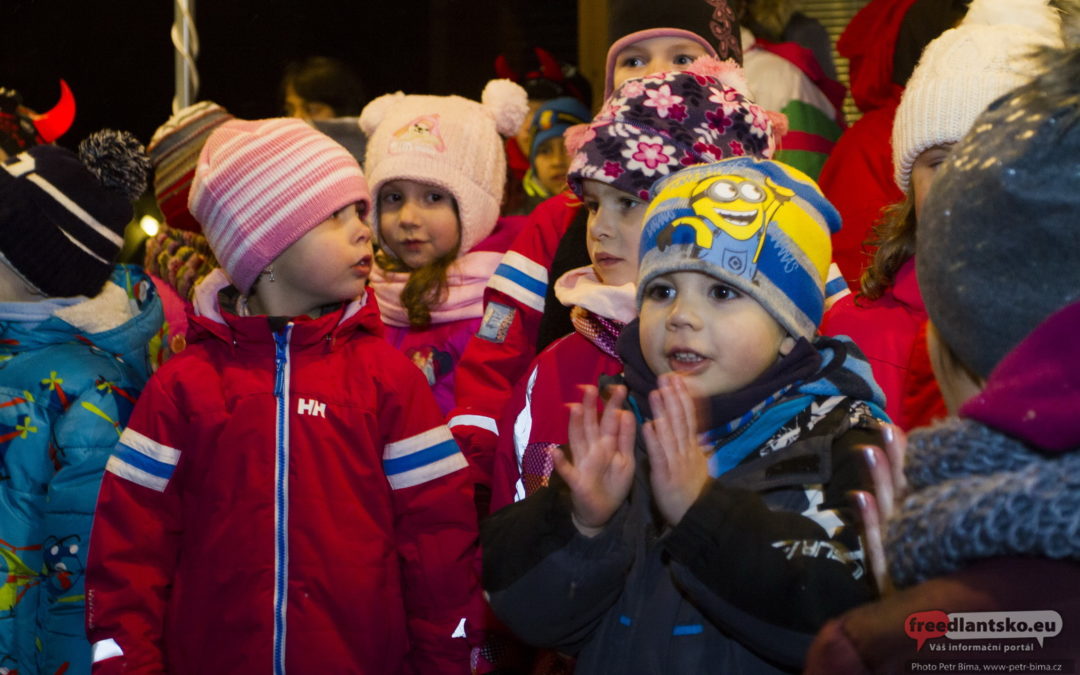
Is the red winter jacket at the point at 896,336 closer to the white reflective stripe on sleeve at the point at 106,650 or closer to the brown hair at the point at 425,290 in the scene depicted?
the brown hair at the point at 425,290

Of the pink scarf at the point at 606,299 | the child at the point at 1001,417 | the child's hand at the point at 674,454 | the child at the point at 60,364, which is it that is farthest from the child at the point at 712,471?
the child at the point at 60,364

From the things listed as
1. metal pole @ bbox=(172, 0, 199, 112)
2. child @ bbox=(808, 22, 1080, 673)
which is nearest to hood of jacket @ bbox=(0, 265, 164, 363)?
metal pole @ bbox=(172, 0, 199, 112)

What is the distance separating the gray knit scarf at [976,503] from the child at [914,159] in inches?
69.4

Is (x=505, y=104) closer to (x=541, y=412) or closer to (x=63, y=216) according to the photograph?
(x=63, y=216)

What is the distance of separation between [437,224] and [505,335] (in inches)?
28.3

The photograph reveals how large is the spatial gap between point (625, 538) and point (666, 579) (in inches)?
4.6

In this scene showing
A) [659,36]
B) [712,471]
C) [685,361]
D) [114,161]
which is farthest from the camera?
[659,36]

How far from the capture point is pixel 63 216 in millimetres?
3924

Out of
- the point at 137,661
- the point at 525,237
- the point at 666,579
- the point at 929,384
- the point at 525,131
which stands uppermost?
the point at 525,131

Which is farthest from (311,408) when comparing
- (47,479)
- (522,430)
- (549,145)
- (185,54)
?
(549,145)

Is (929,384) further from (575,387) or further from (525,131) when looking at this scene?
(525,131)

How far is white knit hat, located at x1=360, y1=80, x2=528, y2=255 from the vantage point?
4.47 m

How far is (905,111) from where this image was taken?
3.42 meters

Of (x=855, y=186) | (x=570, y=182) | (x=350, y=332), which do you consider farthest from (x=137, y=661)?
(x=855, y=186)
